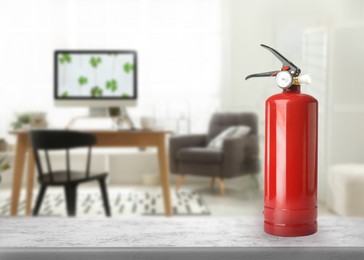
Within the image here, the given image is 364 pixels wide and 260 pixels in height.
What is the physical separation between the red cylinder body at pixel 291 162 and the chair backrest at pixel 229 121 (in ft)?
10.4

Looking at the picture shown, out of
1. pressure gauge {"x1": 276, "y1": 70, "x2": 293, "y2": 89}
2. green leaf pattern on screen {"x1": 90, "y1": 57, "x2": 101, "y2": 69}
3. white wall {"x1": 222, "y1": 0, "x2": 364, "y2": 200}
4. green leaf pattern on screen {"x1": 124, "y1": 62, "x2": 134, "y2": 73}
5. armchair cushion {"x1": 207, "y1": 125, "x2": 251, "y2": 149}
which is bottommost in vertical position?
armchair cushion {"x1": 207, "y1": 125, "x2": 251, "y2": 149}

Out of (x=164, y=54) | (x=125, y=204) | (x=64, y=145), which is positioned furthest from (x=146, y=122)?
(x=164, y=54)

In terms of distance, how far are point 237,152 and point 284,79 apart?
3.04 meters

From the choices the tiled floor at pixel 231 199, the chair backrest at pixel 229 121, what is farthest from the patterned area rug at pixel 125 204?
the chair backrest at pixel 229 121

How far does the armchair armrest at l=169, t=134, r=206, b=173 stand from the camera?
3658mm

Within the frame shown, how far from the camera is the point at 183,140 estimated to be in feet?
12.3

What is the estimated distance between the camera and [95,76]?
2801 millimetres

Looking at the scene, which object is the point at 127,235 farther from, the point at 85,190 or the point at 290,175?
the point at 85,190

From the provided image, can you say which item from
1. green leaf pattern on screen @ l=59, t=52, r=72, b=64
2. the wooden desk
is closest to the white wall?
the wooden desk

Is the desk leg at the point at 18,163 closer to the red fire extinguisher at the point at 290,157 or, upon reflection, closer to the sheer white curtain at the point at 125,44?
the sheer white curtain at the point at 125,44

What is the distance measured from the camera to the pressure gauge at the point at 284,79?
0.56m

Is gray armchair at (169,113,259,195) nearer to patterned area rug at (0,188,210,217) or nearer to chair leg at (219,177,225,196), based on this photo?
chair leg at (219,177,225,196)

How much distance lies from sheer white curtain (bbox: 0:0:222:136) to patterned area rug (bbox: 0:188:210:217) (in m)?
0.74

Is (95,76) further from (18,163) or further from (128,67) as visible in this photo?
(18,163)
